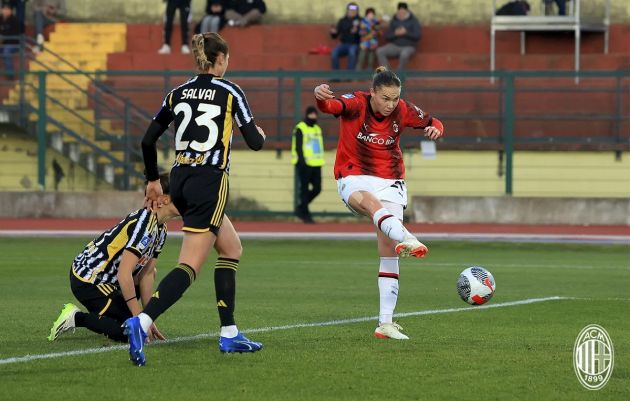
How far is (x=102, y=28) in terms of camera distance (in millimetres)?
33062

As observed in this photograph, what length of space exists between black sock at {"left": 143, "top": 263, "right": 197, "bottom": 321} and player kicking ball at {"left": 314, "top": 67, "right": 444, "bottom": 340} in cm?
183

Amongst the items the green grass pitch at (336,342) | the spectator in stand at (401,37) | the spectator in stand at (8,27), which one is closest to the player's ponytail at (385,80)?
the green grass pitch at (336,342)

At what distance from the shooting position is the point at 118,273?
30.1 feet

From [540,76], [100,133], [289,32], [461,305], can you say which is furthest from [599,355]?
[289,32]

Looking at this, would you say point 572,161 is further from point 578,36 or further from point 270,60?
point 270,60

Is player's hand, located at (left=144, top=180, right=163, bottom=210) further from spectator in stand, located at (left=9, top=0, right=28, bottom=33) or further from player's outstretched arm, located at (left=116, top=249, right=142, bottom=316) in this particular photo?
spectator in stand, located at (left=9, top=0, right=28, bottom=33)

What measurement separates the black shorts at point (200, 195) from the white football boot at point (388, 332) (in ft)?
5.39

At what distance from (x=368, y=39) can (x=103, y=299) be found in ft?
68.2

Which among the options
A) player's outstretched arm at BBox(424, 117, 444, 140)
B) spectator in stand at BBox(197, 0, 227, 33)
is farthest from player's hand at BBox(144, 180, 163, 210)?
spectator in stand at BBox(197, 0, 227, 33)

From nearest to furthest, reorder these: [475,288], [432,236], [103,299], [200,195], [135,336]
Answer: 1. [135,336]
2. [200,195]
3. [103,299]
4. [475,288]
5. [432,236]

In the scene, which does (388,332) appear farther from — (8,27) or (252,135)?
(8,27)

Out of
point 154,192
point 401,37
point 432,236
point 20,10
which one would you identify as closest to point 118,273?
point 154,192

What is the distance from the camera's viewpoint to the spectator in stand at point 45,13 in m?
32.6

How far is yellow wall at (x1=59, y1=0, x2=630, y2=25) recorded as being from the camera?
107ft
